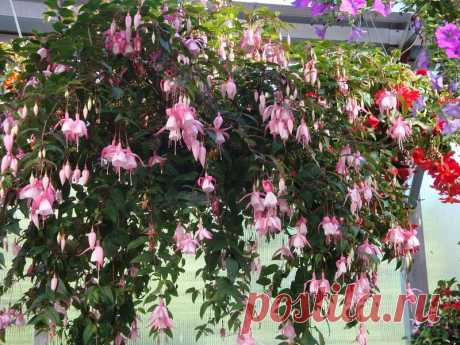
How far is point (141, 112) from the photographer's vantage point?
122 centimetres

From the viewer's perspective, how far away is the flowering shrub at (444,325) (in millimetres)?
2262

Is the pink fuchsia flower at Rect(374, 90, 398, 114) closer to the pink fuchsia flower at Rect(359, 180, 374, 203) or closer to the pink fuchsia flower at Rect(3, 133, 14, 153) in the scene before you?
the pink fuchsia flower at Rect(359, 180, 374, 203)

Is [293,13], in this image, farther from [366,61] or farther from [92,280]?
[92,280]

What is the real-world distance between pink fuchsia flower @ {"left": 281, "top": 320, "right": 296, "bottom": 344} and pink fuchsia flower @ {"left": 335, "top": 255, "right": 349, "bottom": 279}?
0.46 ft

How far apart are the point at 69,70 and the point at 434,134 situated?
105 centimetres

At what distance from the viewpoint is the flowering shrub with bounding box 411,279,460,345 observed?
2.26m

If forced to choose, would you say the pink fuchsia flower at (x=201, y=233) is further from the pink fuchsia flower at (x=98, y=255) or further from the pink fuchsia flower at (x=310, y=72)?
the pink fuchsia flower at (x=310, y=72)

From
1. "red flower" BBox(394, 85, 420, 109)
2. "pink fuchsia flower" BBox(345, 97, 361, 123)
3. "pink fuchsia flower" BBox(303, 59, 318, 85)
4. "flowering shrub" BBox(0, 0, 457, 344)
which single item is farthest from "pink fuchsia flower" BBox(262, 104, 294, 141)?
"red flower" BBox(394, 85, 420, 109)

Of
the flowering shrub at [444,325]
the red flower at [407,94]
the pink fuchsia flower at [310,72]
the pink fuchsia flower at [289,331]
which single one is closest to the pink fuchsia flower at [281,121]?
the pink fuchsia flower at [310,72]

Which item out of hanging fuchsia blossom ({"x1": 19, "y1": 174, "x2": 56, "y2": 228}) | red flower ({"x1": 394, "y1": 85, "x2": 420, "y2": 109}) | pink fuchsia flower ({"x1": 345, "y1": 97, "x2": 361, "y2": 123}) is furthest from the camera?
A: red flower ({"x1": 394, "y1": 85, "x2": 420, "y2": 109})

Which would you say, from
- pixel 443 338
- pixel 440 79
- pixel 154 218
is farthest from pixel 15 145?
pixel 443 338

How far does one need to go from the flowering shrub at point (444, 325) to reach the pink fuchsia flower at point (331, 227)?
1.24 meters

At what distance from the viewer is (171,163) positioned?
3.96 feet

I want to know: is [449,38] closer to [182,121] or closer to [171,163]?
[182,121]
